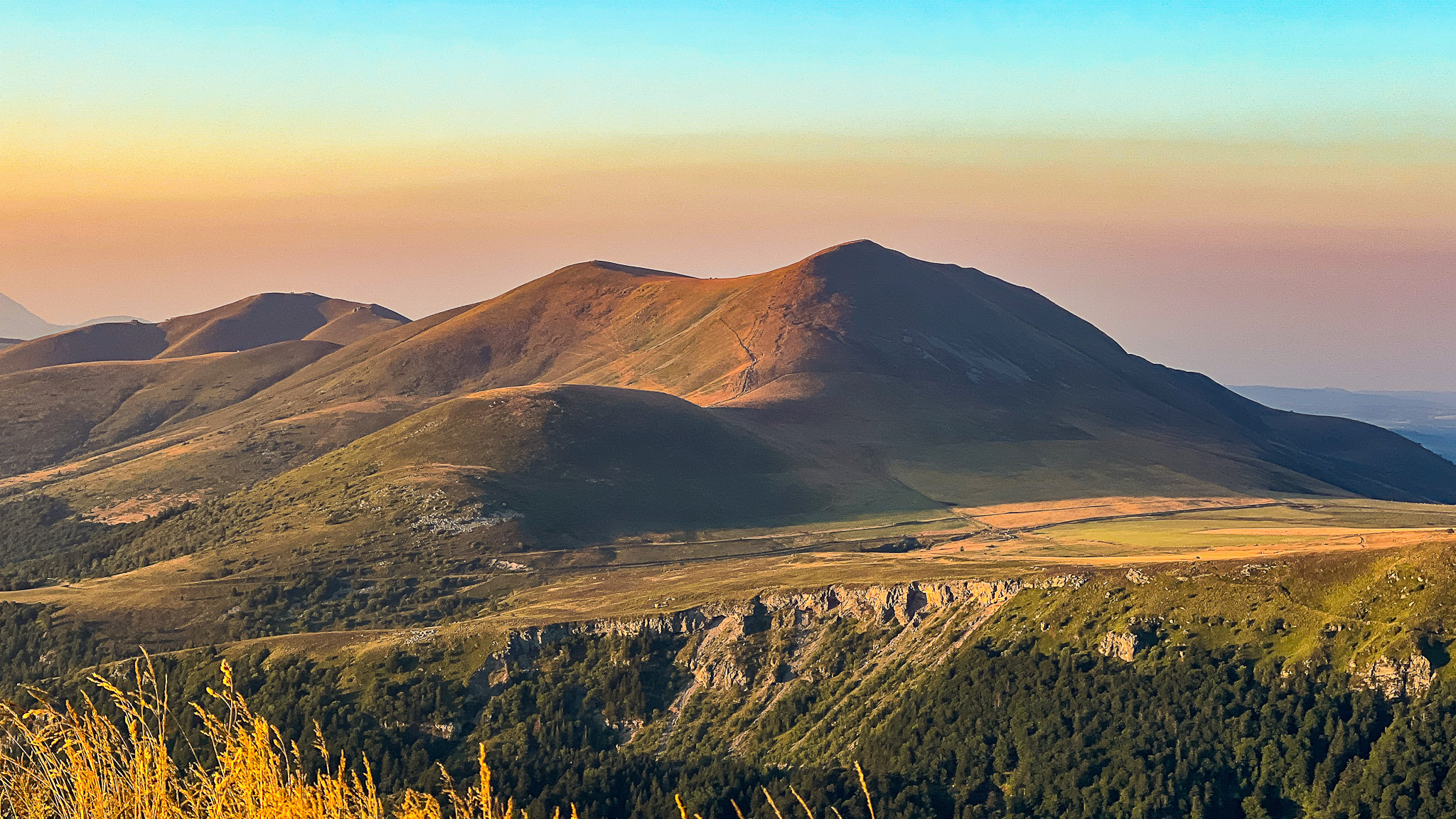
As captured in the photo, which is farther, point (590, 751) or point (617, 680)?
point (617, 680)

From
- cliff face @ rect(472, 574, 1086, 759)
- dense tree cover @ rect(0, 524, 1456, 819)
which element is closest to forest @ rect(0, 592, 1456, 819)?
dense tree cover @ rect(0, 524, 1456, 819)

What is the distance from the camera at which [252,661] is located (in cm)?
14288

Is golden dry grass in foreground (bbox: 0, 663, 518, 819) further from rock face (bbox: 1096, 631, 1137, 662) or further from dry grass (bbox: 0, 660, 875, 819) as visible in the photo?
rock face (bbox: 1096, 631, 1137, 662)

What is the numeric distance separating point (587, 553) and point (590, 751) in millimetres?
61764

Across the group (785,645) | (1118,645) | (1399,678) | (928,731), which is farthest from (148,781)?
(785,645)

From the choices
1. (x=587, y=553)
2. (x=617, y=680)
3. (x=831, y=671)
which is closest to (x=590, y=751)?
(x=617, y=680)

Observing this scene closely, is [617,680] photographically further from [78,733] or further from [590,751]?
[78,733]

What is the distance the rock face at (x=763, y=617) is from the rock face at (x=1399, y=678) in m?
32.4

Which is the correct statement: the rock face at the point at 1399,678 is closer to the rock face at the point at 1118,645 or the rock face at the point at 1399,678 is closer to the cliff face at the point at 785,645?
the rock face at the point at 1118,645

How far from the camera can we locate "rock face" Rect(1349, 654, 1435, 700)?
110 metres

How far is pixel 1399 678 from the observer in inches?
4363

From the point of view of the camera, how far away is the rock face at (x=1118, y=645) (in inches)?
4963

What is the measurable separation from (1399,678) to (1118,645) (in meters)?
25.0

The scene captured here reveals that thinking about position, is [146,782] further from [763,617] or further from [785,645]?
[763,617]
